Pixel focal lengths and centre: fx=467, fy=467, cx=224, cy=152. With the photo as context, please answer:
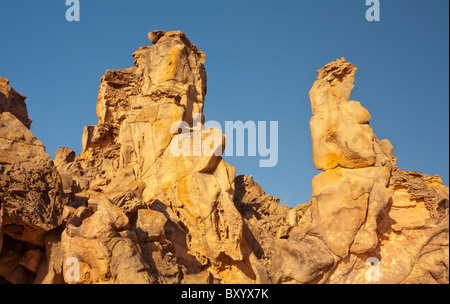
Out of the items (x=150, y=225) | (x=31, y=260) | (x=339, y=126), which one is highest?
(x=339, y=126)

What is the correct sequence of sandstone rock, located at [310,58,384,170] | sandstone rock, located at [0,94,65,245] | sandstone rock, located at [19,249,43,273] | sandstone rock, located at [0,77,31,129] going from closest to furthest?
sandstone rock, located at [0,94,65,245] → sandstone rock, located at [19,249,43,273] → sandstone rock, located at [310,58,384,170] → sandstone rock, located at [0,77,31,129]

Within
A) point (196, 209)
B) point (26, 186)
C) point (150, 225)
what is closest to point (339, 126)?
point (196, 209)

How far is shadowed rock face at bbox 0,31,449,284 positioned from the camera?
33.1 feet

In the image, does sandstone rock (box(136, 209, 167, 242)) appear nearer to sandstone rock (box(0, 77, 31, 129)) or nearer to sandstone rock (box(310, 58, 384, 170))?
sandstone rock (box(310, 58, 384, 170))

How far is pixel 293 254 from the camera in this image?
39.4 feet

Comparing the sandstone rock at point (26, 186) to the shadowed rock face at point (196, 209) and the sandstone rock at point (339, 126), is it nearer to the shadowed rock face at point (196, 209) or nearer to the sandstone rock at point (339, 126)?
the shadowed rock face at point (196, 209)

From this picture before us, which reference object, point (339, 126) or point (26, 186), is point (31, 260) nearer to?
point (26, 186)

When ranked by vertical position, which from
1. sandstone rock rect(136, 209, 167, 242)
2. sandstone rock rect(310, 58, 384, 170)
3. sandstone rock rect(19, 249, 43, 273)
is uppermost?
sandstone rock rect(310, 58, 384, 170)

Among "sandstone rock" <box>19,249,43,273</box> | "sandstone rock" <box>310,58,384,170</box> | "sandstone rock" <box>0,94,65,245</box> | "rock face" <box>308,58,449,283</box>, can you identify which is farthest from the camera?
"sandstone rock" <box>310,58,384,170</box>

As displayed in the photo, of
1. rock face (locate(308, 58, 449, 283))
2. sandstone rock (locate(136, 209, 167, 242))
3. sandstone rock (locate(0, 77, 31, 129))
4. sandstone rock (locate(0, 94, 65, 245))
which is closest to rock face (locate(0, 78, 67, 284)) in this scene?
sandstone rock (locate(0, 94, 65, 245))

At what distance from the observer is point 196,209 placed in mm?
11984

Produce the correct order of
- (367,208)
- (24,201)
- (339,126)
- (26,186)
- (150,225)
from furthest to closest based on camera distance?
(339,126), (367,208), (150,225), (26,186), (24,201)
